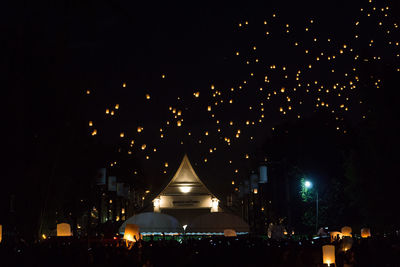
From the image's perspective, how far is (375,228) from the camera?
25125 millimetres

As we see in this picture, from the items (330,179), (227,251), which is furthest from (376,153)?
(227,251)

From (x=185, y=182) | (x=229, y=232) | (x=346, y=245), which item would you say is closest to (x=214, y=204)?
(x=185, y=182)

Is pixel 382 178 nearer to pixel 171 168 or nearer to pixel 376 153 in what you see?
pixel 376 153

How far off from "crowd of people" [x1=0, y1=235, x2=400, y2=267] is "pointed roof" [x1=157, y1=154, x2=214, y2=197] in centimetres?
2201

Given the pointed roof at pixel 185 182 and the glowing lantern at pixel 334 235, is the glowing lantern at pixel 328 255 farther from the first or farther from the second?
the pointed roof at pixel 185 182

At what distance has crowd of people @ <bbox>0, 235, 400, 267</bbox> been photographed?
11219mm

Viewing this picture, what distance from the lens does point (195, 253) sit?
12.9 m

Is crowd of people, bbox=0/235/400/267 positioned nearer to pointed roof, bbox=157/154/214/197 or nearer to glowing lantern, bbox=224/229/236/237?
glowing lantern, bbox=224/229/236/237

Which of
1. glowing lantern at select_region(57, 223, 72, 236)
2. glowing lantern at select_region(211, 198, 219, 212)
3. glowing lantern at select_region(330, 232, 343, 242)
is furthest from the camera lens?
glowing lantern at select_region(211, 198, 219, 212)

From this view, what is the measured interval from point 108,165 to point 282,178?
45.8 ft

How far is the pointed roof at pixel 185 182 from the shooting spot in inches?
1459

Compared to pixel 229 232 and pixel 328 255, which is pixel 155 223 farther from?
pixel 328 255

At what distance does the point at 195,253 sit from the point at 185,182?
24560 millimetres

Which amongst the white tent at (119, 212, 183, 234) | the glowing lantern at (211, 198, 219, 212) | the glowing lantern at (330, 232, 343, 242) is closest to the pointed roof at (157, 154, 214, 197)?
the glowing lantern at (211, 198, 219, 212)
